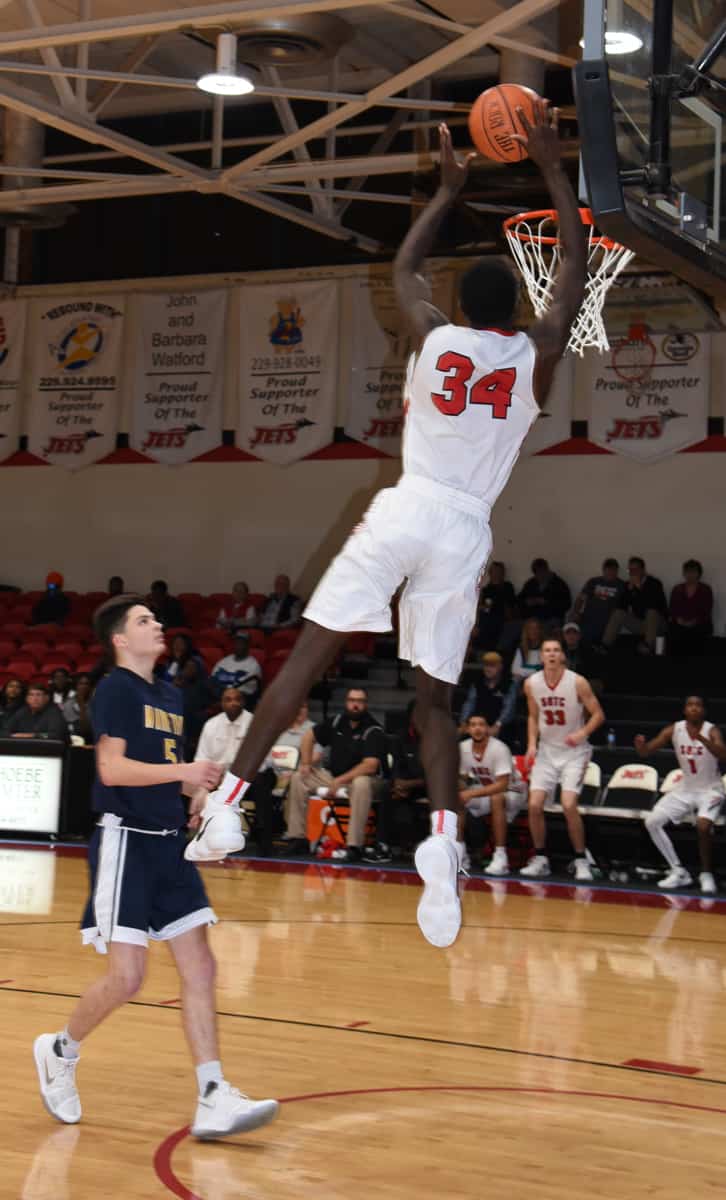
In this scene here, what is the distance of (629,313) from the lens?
42.1ft

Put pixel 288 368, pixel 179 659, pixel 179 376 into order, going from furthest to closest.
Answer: pixel 179 376 → pixel 288 368 → pixel 179 659

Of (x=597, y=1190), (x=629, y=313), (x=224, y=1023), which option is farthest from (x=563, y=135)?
(x=597, y=1190)

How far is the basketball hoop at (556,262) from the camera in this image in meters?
6.93

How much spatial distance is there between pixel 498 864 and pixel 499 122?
8904 millimetres

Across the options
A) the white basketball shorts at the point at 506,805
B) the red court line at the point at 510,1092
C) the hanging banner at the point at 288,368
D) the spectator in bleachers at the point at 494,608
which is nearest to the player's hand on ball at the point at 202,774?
the red court line at the point at 510,1092

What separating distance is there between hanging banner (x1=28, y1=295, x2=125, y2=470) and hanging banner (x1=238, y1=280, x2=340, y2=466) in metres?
2.28

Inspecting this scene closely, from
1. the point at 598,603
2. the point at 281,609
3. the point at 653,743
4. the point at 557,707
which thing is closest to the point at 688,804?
the point at 653,743

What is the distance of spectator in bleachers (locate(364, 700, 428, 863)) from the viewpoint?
13812 millimetres

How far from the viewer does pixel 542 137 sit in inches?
189

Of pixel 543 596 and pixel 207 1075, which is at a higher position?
pixel 543 596

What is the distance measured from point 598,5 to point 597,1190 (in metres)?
4.20

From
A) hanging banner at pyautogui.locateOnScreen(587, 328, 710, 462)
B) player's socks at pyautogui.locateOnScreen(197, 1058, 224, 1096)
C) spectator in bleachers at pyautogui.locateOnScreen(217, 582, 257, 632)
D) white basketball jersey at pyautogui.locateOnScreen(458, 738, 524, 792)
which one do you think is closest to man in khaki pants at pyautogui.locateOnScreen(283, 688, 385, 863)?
white basketball jersey at pyautogui.locateOnScreen(458, 738, 524, 792)

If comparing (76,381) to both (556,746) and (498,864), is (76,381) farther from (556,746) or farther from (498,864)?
(498,864)

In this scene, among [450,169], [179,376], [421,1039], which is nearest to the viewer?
[450,169]
